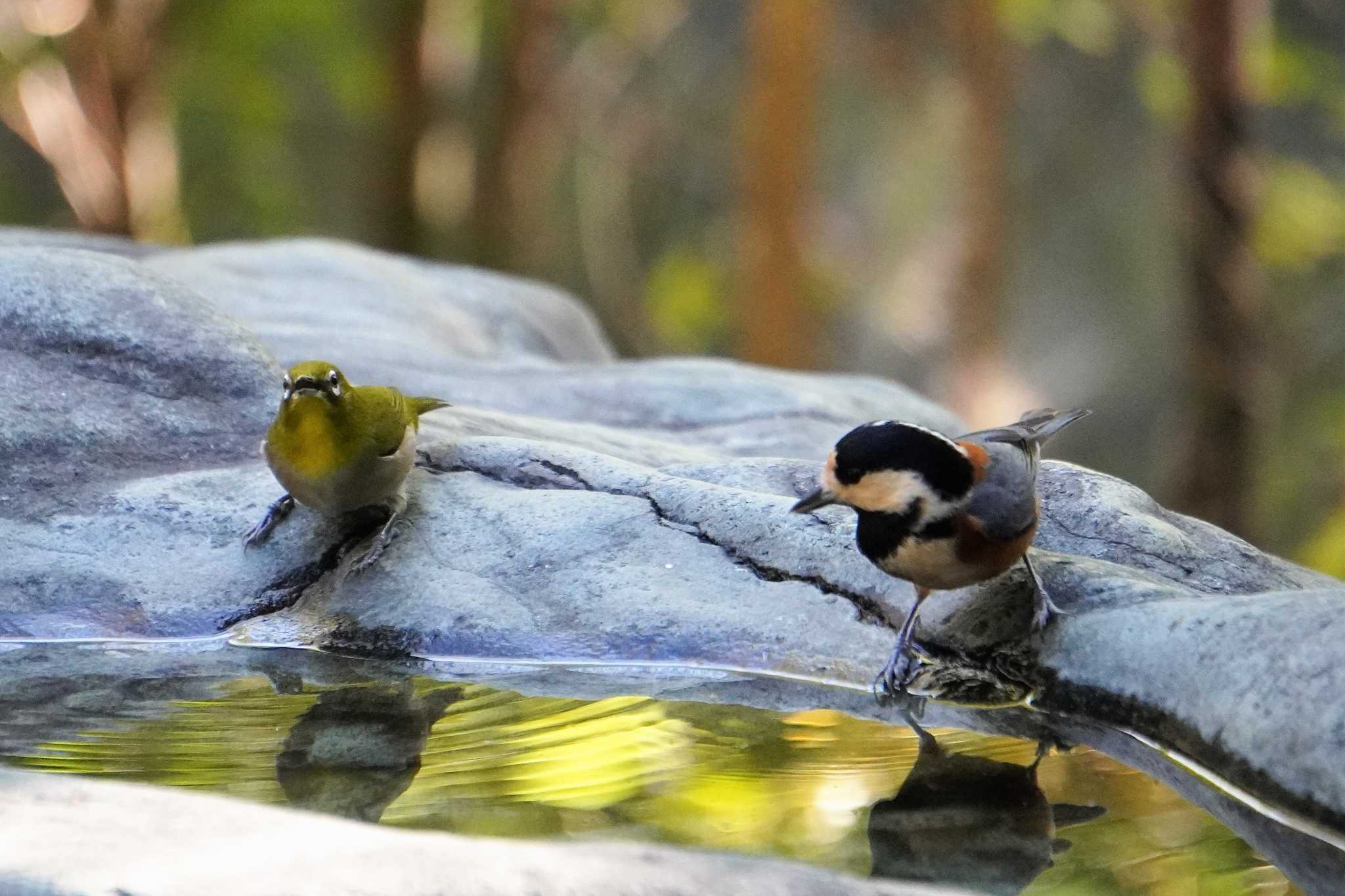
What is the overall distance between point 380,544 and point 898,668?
1.55 meters

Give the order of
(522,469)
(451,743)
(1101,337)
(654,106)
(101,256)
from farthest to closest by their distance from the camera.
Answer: (654,106) → (1101,337) → (101,256) → (522,469) → (451,743)

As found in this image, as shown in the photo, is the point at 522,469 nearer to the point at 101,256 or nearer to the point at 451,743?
the point at 451,743

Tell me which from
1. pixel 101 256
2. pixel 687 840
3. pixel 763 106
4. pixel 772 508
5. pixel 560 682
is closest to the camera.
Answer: pixel 687 840

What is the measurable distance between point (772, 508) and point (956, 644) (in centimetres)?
63

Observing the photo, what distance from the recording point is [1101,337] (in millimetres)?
17484

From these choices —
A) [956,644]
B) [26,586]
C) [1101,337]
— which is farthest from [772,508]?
[1101,337]

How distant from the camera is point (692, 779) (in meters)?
2.96

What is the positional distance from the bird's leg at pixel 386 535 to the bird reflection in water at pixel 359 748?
542mm

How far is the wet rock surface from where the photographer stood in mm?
3137

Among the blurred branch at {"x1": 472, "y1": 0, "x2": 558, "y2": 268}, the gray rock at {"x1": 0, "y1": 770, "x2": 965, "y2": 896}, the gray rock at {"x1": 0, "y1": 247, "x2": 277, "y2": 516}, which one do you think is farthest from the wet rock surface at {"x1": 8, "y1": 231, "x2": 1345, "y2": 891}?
the blurred branch at {"x1": 472, "y1": 0, "x2": 558, "y2": 268}

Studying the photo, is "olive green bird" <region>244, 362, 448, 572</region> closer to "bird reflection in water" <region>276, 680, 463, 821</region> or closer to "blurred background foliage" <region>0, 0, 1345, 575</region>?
"bird reflection in water" <region>276, 680, 463, 821</region>

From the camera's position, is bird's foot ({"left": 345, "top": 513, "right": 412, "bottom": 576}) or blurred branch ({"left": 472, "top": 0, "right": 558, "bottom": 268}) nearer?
bird's foot ({"left": 345, "top": 513, "right": 412, "bottom": 576})

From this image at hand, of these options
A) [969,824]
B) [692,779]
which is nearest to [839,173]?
[692,779]

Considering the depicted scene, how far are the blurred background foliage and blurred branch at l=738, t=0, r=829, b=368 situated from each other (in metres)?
0.03
